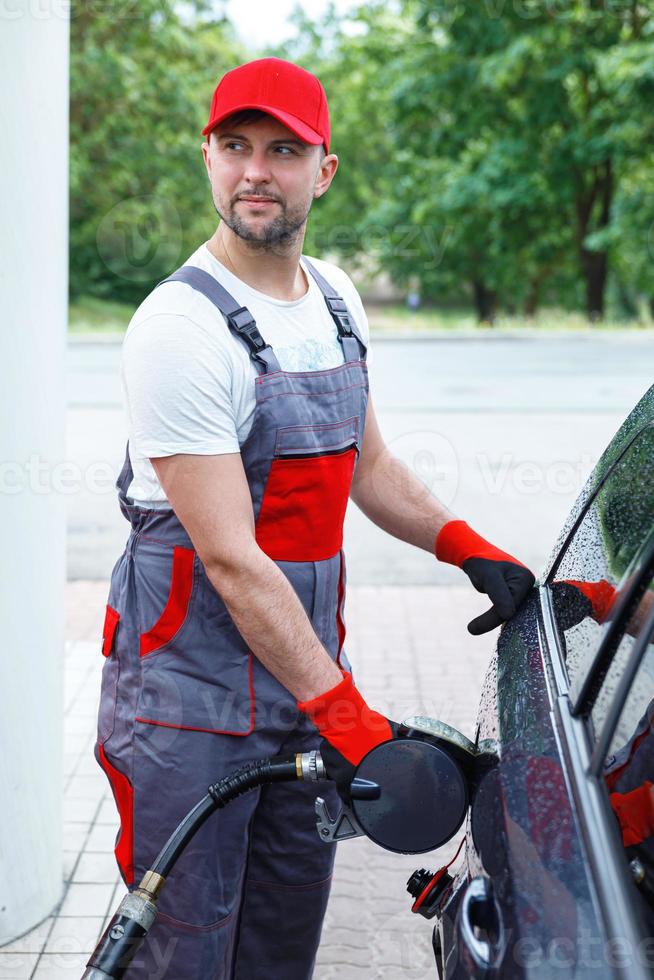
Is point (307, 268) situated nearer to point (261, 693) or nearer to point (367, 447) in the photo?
point (367, 447)

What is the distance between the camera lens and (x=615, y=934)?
1225 millimetres

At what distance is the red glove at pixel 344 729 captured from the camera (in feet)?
5.89

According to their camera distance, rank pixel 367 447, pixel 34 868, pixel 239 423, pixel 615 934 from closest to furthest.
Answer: pixel 615 934, pixel 239 423, pixel 367 447, pixel 34 868

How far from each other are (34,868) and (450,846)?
141cm

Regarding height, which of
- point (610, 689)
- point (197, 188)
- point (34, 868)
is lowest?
point (197, 188)

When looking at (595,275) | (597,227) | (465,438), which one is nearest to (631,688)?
(465,438)

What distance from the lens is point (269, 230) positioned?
80.1 inches

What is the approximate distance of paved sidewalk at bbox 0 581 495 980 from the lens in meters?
3.04

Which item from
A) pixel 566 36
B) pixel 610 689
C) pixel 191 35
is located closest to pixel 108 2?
pixel 191 35

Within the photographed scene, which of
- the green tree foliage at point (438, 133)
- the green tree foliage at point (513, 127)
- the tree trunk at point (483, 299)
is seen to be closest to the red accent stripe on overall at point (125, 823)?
the green tree foliage at point (513, 127)

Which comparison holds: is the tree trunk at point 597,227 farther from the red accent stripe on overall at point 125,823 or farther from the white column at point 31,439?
the red accent stripe on overall at point 125,823

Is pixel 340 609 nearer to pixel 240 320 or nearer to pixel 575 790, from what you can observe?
pixel 240 320

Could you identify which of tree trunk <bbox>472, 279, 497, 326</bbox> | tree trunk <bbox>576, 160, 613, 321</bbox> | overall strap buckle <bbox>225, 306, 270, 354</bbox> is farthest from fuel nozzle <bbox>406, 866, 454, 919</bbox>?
tree trunk <bbox>472, 279, 497, 326</bbox>

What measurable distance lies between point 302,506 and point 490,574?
41 centimetres
